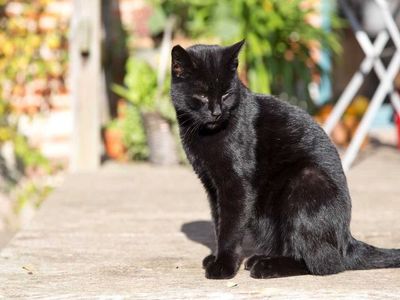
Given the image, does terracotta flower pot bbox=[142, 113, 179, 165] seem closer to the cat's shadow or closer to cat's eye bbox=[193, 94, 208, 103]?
the cat's shadow

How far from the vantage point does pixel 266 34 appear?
6.25 meters

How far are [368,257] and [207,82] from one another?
0.88 meters

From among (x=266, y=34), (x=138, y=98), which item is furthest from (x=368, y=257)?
(x=138, y=98)

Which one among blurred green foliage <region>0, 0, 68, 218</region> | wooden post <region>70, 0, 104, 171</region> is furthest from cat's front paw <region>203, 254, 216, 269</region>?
blurred green foliage <region>0, 0, 68, 218</region>

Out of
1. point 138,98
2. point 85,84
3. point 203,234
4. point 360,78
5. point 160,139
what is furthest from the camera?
point 138,98

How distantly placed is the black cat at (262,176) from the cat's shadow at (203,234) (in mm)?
394

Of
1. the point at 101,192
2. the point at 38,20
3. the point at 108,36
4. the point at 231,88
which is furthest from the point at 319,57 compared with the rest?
the point at 231,88

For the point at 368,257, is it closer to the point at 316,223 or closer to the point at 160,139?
the point at 316,223

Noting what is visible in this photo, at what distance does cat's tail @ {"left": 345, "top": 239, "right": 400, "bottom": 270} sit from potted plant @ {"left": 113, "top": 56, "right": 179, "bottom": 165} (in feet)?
10.6

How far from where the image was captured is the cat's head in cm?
304

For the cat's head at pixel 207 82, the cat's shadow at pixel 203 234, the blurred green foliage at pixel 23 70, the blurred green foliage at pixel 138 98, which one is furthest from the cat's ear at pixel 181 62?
the blurred green foliage at pixel 23 70

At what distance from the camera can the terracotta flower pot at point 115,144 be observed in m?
6.75

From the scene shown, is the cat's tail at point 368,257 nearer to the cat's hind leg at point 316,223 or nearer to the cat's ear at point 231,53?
the cat's hind leg at point 316,223

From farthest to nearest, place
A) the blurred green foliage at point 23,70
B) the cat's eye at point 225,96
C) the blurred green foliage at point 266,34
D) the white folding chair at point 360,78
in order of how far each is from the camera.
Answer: the blurred green foliage at point 23,70 → the blurred green foliage at point 266,34 → the white folding chair at point 360,78 → the cat's eye at point 225,96
